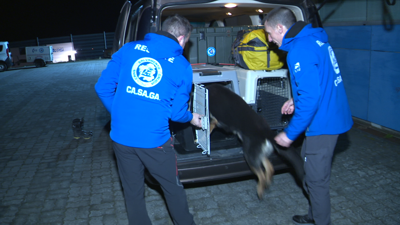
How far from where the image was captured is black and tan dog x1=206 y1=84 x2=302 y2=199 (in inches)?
137

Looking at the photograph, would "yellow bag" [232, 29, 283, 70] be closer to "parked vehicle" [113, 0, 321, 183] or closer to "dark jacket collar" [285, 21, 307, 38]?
"parked vehicle" [113, 0, 321, 183]

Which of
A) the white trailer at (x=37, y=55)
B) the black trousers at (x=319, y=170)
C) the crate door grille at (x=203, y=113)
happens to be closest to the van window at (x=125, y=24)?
the crate door grille at (x=203, y=113)

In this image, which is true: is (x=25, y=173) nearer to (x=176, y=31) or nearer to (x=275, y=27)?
(x=176, y=31)

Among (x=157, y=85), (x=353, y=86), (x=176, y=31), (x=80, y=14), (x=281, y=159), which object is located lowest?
(x=281, y=159)

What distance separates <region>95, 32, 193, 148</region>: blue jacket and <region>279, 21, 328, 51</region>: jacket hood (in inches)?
35.5

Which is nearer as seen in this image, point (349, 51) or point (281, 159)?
point (281, 159)

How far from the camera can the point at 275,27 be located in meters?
2.93

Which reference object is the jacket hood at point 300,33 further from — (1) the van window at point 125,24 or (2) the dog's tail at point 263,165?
(1) the van window at point 125,24

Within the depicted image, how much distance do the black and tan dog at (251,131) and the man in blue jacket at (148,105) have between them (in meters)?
0.96

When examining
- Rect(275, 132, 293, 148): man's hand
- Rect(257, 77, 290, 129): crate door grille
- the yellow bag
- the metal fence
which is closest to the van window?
the yellow bag

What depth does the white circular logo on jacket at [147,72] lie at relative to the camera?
104 inches

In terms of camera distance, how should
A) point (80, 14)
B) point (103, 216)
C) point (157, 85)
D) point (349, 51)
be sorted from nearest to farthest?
point (157, 85), point (103, 216), point (349, 51), point (80, 14)

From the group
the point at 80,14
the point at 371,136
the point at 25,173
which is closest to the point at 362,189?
the point at 371,136

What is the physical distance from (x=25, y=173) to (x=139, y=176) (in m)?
3.08
